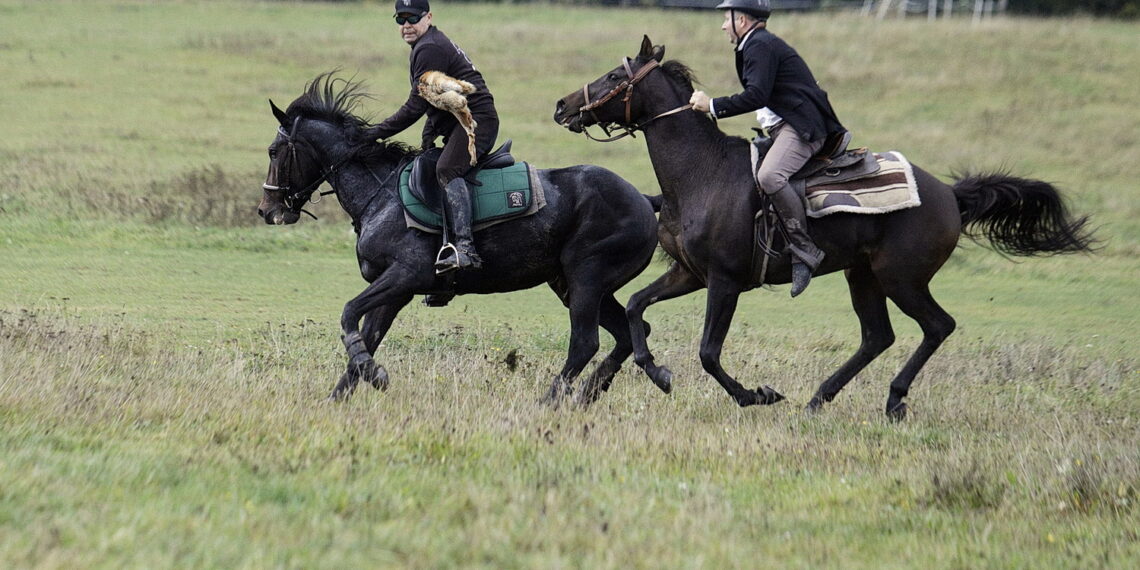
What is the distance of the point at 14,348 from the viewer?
9375 millimetres

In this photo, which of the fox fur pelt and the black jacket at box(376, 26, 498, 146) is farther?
the black jacket at box(376, 26, 498, 146)

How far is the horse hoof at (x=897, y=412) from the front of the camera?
9070 mm

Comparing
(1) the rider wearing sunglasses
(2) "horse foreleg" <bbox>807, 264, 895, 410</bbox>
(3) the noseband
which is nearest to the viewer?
(1) the rider wearing sunglasses

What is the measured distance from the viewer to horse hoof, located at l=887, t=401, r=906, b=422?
29.8ft

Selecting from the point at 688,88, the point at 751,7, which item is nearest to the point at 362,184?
the point at 688,88

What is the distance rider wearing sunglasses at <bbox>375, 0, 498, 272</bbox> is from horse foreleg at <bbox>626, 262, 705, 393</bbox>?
1280mm

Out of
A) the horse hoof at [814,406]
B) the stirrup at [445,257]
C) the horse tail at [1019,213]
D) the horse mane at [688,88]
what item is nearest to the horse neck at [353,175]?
the stirrup at [445,257]

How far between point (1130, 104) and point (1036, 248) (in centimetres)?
2666

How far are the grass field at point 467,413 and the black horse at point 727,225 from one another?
1.53 feet

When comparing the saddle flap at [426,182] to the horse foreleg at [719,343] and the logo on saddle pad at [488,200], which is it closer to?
the logo on saddle pad at [488,200]

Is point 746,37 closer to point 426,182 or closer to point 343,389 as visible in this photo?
point 426,182

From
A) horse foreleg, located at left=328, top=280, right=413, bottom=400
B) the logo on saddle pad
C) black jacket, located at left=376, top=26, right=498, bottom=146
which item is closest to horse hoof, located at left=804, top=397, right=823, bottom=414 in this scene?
the logo on saddle pad

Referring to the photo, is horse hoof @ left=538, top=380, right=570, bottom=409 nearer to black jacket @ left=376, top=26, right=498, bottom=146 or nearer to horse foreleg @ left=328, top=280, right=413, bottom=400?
horse foreleg @ left=328, top=280, right=413, bottom=400

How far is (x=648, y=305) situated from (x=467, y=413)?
216 cm
